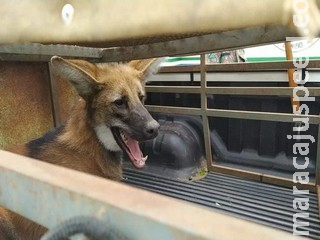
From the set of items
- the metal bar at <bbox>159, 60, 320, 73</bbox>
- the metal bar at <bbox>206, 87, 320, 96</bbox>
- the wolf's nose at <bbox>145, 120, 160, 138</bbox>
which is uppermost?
the metal bar at <bbox>159, 60, 320, 73</bbox>

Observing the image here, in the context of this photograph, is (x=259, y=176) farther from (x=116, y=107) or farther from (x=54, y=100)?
(x=54, y=100)

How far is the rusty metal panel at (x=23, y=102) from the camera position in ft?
6.07

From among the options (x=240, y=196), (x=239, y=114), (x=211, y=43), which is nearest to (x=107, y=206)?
(x=211, y=43)

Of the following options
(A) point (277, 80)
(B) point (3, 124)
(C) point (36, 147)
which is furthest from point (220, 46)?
(A) point (277, 80)

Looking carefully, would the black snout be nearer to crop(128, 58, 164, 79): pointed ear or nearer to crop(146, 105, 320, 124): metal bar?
crop(128, 58, 164, 79): pointed ear

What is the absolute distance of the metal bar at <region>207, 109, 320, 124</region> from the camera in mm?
2270

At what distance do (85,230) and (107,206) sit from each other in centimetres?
4

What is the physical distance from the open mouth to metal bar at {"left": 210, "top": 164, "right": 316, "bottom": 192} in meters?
0.96

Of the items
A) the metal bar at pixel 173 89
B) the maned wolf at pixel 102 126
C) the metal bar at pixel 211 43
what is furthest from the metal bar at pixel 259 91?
the metal bar at pixel 211 43

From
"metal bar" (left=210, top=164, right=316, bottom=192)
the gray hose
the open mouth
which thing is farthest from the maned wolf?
the gray hose

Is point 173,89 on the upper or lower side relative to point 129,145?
upper

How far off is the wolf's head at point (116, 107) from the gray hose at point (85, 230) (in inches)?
54.2

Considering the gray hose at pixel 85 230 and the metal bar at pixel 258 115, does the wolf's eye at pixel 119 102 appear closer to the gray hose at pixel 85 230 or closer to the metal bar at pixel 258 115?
the metal bar at pixel 258 115

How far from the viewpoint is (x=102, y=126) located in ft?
6.34
